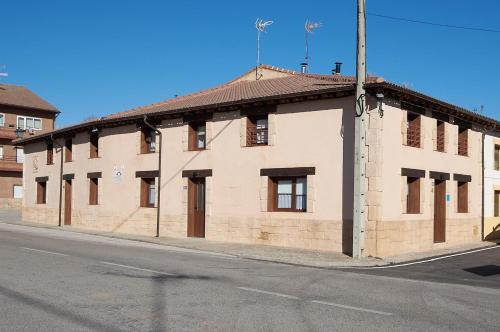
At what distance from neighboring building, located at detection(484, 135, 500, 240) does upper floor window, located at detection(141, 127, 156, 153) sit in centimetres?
1482

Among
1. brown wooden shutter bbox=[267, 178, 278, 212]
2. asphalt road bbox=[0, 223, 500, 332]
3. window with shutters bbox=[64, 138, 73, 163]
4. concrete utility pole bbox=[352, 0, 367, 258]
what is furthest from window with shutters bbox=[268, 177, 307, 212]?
window with shutters bbox=[64, 138, 73, 163]

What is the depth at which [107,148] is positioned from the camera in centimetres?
2689

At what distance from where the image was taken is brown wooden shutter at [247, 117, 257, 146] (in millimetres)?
20531

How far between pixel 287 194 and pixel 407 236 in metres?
4.27

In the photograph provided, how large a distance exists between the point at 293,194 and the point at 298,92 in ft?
11.6

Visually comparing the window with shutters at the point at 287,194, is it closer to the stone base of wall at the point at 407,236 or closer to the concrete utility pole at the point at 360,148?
the stone base of wall at the point at 407,236

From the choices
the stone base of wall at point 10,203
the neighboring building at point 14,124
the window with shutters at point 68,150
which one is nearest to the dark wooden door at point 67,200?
the window with shutters at point 68,150

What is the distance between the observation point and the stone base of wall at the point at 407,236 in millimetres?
16859

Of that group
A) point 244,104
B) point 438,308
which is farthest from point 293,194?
point 438,308

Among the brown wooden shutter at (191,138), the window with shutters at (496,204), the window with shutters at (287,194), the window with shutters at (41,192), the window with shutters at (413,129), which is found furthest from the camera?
the window with shutters at (41,192)

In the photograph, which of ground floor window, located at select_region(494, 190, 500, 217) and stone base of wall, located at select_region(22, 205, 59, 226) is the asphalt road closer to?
ground floor window, located at select_region(494, 190, 500, 217)

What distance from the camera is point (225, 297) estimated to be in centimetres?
862

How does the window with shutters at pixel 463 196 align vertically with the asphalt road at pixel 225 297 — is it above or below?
above

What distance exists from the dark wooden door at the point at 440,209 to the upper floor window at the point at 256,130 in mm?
6818
